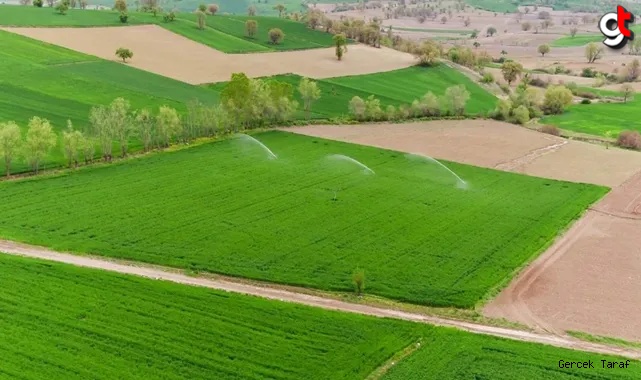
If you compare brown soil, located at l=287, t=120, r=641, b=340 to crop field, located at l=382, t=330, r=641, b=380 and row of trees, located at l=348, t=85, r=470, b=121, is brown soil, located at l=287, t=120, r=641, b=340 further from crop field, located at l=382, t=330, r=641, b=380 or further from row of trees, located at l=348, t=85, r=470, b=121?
crop field, located at l=382, t=330, r=641, b=380

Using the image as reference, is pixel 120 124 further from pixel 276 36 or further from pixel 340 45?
pixel 276 36

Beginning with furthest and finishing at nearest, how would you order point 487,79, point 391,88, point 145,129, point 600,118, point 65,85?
1. point 487,79
2. point 391,88
3. point 600,118
4. point 65,85
5. point 145,129

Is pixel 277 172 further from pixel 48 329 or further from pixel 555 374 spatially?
pixel 555 374

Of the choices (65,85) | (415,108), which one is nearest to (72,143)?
(65,85)

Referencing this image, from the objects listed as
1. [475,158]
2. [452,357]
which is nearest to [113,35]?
[475,158]

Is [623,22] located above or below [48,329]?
above

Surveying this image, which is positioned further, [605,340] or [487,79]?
[487,79]

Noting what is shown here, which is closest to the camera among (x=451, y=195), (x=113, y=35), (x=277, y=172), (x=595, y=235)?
(x=595, y=235)
